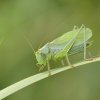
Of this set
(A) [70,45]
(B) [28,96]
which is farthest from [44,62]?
(B) [28,96]

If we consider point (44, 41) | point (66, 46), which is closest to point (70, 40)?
point (66, 46)

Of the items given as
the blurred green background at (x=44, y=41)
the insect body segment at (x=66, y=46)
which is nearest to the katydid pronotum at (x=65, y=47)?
the insect body segment at (x=66, y=46)

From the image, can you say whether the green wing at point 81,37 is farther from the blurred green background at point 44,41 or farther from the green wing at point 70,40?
the blurred green background at point 44,41

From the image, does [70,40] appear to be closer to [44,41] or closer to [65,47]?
[65,47]

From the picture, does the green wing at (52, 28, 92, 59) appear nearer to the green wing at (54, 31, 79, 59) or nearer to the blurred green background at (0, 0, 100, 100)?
the green wing at (54, 31, 79, 59)

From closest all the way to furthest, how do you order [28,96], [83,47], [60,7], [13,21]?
[83,47]
[28,96]
[13,21]
[60,7]

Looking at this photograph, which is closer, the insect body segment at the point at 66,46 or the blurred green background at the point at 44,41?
the insect body segment at the point at 66,46

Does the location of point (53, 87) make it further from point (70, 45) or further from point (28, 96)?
point (70, 45)
